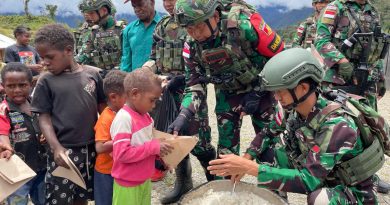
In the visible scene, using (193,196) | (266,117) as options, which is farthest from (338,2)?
(193,196)

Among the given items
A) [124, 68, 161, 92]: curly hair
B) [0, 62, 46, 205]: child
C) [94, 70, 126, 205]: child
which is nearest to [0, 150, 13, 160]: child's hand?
[0, 62, 46, 205]: child

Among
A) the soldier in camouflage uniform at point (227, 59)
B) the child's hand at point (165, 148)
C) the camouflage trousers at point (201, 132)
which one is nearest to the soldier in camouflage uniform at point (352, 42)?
the soldier in camouflage uniform at point (227, 59)

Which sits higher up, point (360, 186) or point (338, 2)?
point (338, 2)

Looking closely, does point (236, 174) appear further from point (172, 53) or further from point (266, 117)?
point (172, 53)

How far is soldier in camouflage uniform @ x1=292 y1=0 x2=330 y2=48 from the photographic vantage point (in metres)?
7.34

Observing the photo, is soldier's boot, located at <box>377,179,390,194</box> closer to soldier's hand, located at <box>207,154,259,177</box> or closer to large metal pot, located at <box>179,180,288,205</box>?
large metal pot, located at <box>179,180,288,205</box>

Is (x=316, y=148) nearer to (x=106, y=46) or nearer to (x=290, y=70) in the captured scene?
(x=290, y=70)

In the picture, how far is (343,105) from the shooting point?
2.39 m

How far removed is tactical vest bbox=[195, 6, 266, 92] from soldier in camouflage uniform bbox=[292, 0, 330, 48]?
4199mm

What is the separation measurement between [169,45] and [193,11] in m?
1.19

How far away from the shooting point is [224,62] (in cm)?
342

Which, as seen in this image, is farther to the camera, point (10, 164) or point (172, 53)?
point (172, 53)

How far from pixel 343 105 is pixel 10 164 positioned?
2.26 m

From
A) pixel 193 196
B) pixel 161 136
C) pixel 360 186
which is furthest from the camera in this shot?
pixel 161 136
